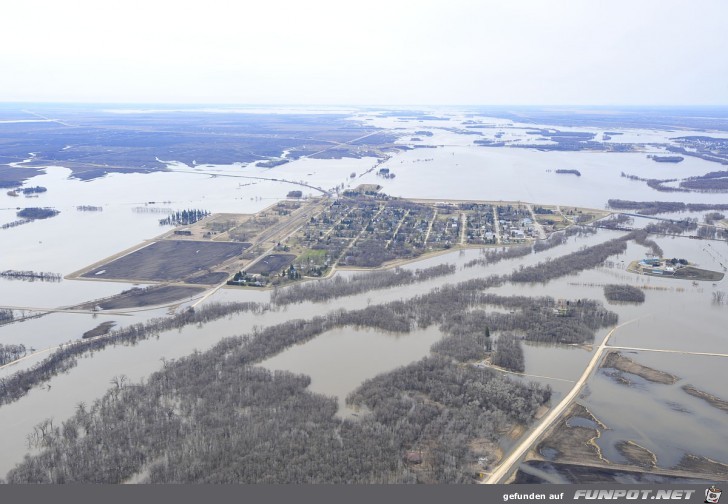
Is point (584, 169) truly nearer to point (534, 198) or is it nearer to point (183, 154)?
point (534, 198)

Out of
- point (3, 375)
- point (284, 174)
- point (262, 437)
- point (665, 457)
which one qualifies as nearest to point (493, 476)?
point (665, 457)

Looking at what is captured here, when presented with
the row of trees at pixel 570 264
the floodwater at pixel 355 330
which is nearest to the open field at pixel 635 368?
the floodwater at pixel 355 330

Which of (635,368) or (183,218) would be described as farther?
(183,218)

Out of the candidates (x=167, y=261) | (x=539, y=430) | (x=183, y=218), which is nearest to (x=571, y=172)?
(x=183, y=218)

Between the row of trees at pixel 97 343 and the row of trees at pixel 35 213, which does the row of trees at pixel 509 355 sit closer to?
the row of trees at pixel 97 343

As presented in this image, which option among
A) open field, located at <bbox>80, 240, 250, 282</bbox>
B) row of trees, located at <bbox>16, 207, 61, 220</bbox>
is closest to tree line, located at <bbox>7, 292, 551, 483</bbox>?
open field, located at <bbox>80, 240, 250, 282</bbox>

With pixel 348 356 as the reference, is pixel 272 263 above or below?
above

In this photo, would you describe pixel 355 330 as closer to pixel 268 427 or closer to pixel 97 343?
pixel 268 427
